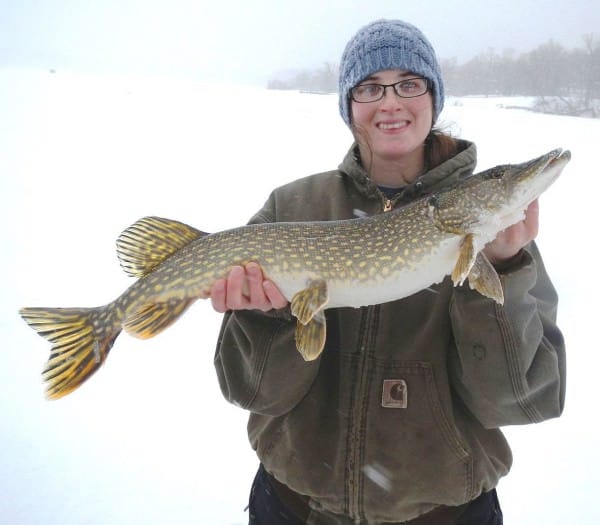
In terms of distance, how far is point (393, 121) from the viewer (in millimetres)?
1376

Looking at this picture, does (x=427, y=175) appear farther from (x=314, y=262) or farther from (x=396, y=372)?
(x=396, y=372)

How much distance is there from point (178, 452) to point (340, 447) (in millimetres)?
1522

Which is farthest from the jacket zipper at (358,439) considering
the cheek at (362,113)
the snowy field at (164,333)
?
the snowy field at (164,333)

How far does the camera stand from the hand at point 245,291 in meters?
1.35

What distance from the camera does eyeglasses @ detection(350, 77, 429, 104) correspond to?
55.8 inches

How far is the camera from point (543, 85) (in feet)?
67.5

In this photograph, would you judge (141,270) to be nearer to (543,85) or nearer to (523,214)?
(523,214)

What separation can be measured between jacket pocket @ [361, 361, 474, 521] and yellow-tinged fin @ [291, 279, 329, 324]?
229 mm

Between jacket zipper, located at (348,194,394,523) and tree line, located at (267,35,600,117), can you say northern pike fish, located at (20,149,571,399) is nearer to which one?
jacket zipper, located at (348,194,394,523)

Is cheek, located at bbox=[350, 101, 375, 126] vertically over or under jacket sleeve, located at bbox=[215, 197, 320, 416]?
over

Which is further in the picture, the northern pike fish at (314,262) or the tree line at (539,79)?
the tree line at (539,79)

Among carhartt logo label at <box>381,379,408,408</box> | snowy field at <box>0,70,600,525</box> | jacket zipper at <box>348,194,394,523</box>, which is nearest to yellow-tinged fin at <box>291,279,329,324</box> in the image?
jacket zipper at <box>348,194,394,523</box>

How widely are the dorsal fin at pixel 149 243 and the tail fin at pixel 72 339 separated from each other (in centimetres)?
17

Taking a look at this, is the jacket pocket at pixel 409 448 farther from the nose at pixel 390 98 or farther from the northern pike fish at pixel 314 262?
the nose at pixel 390 98
